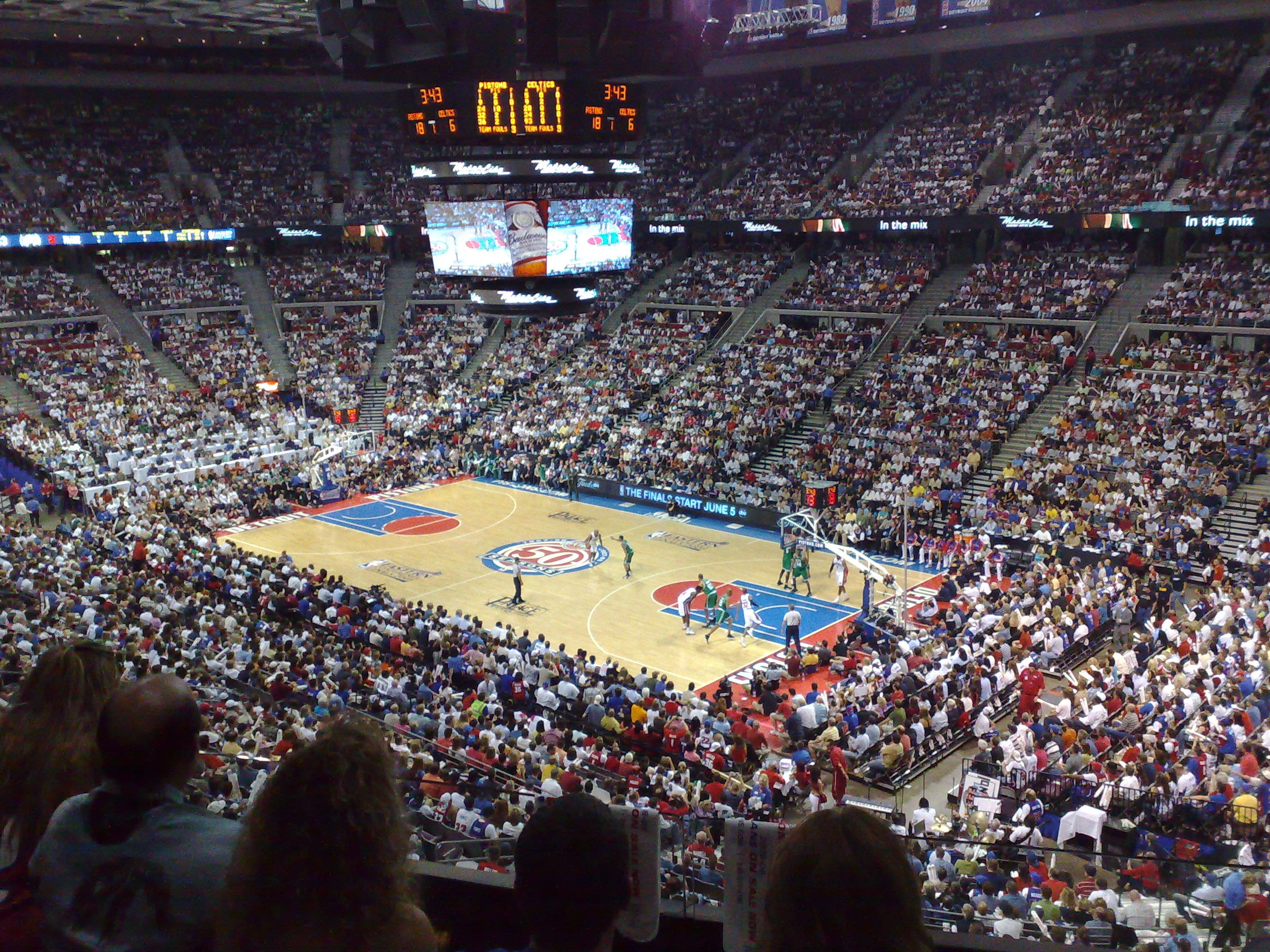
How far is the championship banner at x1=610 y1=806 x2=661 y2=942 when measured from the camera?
452 cm

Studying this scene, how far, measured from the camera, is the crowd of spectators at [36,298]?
155 feet

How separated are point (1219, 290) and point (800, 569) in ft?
61.3

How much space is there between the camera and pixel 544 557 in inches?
1225

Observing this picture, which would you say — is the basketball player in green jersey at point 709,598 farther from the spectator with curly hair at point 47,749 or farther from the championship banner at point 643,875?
the spectator with curly hair at point 47,749

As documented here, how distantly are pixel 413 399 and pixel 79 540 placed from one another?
20.8 meters

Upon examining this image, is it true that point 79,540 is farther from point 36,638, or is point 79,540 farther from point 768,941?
point 768,941

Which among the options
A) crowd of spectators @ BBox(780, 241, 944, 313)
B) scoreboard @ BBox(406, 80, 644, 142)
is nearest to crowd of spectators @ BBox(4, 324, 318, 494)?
scoreboard @ BBox(406, 80, 644, 142)

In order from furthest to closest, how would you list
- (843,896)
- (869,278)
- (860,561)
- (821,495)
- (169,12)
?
1. (169,12)
2. (869,278)
3. (821,495)
4. (860,561)
5. (843,896)

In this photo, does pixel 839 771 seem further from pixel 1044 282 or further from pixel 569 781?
pixel 1044 282

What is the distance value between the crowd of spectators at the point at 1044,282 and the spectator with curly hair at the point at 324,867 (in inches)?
1523

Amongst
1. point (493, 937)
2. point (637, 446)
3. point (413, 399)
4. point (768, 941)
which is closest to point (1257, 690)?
point (493, 937)

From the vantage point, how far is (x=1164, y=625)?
20.5m

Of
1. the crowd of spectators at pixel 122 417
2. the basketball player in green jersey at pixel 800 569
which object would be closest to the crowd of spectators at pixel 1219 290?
the basketball player in green jersey at pixel 800 569

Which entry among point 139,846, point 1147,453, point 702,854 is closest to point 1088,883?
point 702,854
